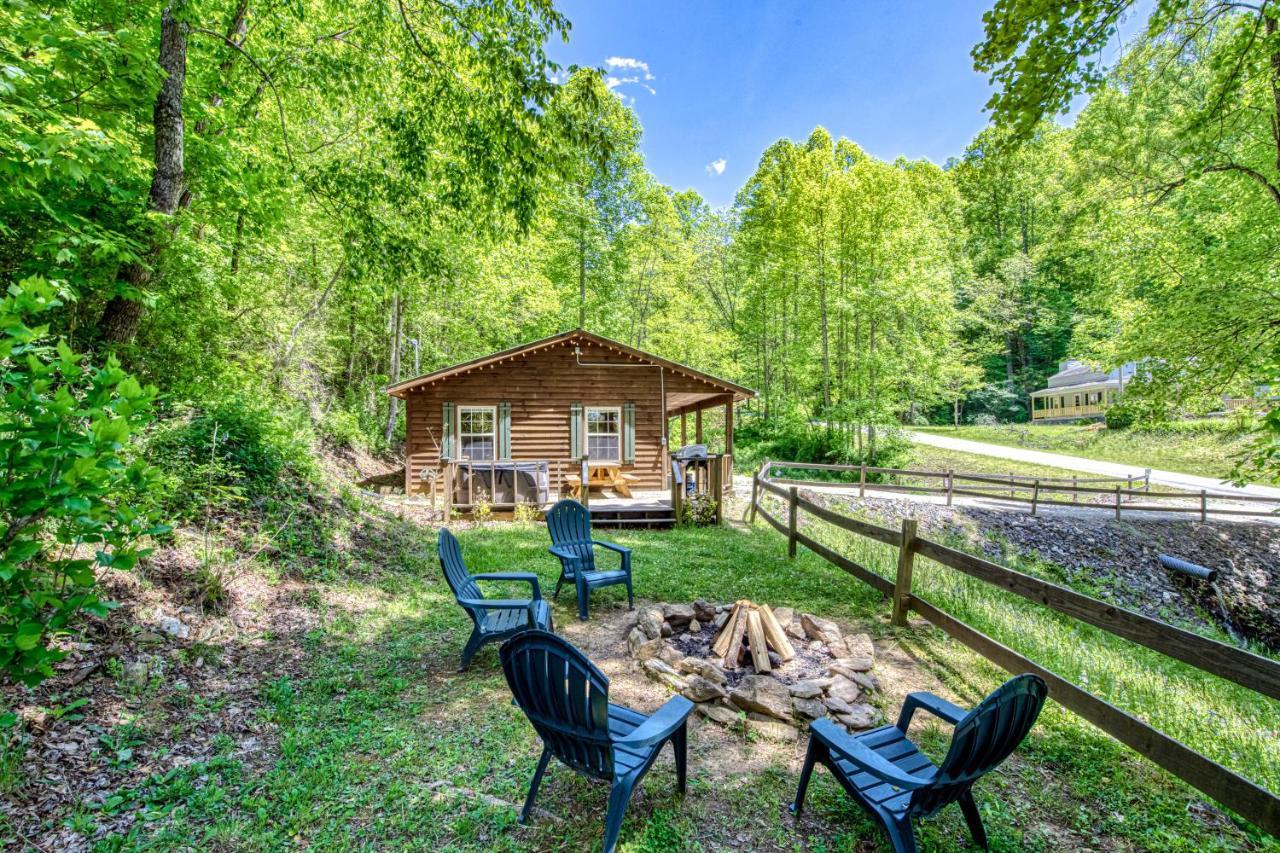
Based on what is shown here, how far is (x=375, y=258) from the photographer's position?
593 centimetres

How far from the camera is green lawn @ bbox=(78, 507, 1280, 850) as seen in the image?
2295 mm

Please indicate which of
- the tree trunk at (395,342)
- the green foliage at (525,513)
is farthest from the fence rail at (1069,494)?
the tree trunk at (395,342)

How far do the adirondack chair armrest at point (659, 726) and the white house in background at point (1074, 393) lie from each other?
123ft

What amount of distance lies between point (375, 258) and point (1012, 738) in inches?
264

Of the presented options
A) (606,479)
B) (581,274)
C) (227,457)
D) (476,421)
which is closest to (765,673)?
(227,457)

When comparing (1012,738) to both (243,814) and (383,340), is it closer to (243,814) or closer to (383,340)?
(243,814)

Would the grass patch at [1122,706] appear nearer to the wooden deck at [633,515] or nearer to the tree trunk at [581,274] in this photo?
the wooden deck at [633,515]

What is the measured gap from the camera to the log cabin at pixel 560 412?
1262 cm

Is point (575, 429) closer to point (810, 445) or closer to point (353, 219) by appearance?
point (353, 219)

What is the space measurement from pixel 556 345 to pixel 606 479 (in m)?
3.57

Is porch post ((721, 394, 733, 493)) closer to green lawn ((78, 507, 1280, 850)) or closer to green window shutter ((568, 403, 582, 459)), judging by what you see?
green window shutter ((568, 403, 582, 459))

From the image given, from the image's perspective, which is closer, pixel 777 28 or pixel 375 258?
pixel 375 258

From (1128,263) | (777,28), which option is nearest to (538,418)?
(777,28)

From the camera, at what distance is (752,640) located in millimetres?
4023
